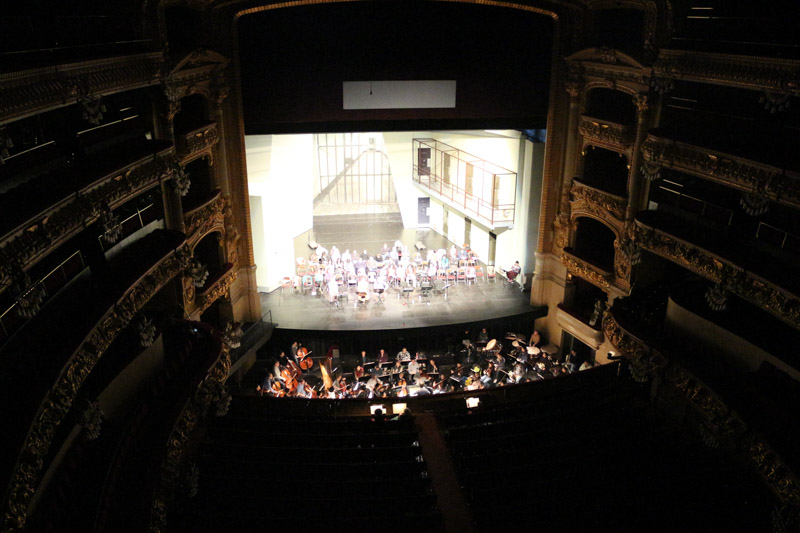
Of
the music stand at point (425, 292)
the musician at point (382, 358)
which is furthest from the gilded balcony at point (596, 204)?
the musician at point (382, 358)

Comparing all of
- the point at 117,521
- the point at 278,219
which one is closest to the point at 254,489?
the point at 117,521

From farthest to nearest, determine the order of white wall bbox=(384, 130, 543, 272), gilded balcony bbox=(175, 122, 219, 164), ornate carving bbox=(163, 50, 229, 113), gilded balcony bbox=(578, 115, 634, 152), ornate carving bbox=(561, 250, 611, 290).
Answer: white wall bbox=(384, 130, 543, 272) → ornate carving bbox=(561, 250, 611, 290) → gilded balcony bbox=(578, 115, 634, 152) → gilded balcony bbox=(175, 122, 219, 164) → ornate carving bbox=(163, 50, 229, 113)

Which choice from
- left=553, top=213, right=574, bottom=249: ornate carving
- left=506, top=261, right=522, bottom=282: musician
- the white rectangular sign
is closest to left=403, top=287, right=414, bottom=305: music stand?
left=506, top=261, right=522, bottom=282: musician

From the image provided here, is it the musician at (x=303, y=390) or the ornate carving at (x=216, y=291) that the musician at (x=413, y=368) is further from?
the ornate carving at (x=216, y=291)

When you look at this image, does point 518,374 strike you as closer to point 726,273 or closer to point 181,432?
point 726,273

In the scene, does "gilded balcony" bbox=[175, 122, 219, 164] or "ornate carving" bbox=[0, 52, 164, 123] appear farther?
"gilded balcony" bbox=[175, 122, 219, 164]

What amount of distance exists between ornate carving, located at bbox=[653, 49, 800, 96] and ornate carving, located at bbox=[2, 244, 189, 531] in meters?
12.4

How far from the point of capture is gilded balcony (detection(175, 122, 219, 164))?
16375 mm

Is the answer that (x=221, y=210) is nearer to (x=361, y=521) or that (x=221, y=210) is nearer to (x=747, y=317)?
(x=361, y=521)

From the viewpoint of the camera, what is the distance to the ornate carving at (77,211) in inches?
348

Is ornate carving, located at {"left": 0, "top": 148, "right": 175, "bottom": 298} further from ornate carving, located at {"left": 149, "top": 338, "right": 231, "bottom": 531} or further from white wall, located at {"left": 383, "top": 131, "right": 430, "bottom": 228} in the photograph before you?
white wall, located at {"left": 383, "top": 131, "right": 430, "bottom": 228}

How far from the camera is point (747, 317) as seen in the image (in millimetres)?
13883

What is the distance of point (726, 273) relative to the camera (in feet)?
42.4

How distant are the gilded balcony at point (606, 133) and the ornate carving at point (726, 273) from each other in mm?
3086
